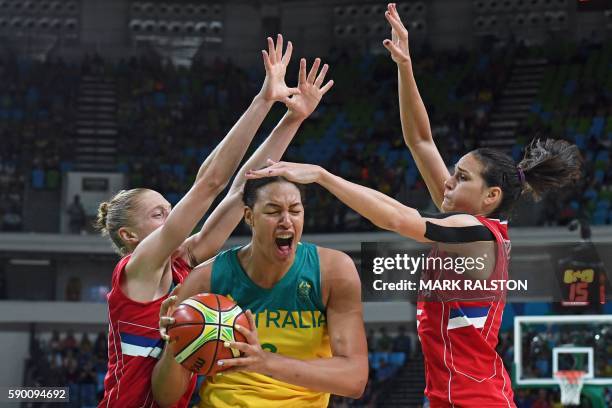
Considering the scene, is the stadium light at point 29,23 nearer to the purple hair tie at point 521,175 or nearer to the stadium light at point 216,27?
the stadium light at point 216,27

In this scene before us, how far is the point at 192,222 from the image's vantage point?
3801mm

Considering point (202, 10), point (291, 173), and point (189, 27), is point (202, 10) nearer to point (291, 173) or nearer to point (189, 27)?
point (189, 27)

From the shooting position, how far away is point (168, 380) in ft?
12.1

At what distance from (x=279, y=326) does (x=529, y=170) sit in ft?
5.12

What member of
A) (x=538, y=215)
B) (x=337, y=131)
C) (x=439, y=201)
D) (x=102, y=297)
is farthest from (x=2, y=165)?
(x=439, y=201)

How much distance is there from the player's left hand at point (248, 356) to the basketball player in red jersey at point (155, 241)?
0.69 m

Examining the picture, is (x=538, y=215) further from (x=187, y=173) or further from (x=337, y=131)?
(x=187, y=173)

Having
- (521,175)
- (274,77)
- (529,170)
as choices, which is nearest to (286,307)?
(274,77)

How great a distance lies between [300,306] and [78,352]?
1343cm

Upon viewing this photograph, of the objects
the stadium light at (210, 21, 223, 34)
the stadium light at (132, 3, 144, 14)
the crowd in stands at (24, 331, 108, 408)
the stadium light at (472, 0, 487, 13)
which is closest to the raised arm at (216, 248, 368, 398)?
the crowd in stands at (24, 331, 108, 408)

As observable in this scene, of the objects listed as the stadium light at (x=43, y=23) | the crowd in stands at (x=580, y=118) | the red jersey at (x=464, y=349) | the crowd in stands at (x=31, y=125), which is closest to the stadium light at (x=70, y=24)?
the stadium light at (x=43, y=23)

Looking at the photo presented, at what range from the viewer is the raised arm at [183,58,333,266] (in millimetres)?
4340

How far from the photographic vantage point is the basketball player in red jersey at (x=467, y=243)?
3.78 metres

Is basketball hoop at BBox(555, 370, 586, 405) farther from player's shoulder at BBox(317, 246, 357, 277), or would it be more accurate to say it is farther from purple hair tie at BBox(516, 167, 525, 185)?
player's shoulder at BBox(317, 246, 357, 277)
